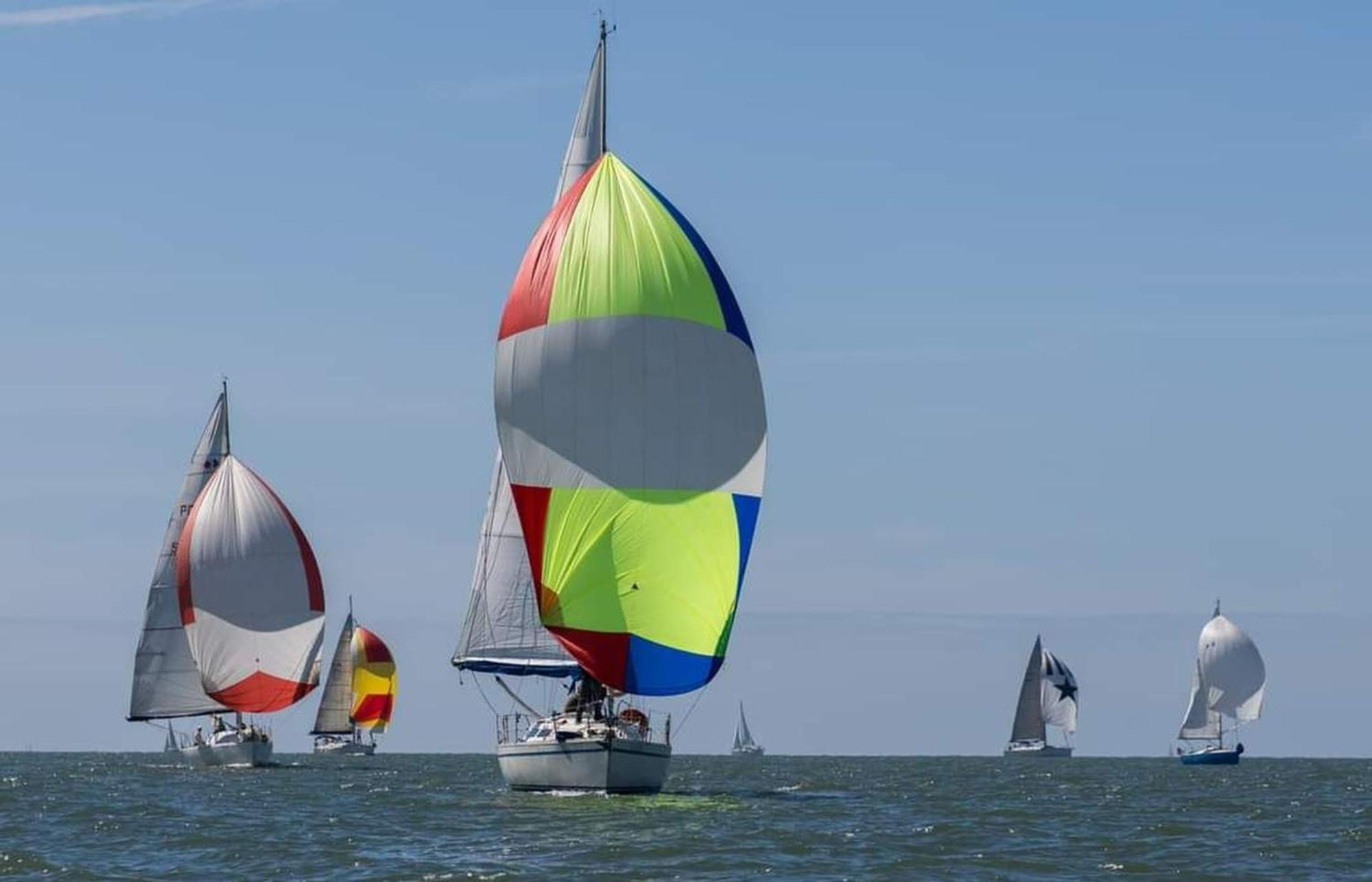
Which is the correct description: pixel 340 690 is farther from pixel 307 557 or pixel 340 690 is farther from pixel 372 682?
pixel 307 557

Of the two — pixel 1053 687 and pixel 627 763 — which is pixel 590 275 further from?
pixel 1053 687

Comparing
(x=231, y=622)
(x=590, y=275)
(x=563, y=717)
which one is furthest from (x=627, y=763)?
(x=231, y=622)

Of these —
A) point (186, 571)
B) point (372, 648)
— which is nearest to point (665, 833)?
point (186, 571)

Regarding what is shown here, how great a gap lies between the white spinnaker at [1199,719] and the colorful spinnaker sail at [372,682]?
147 feet

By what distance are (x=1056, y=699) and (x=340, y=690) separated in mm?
55599

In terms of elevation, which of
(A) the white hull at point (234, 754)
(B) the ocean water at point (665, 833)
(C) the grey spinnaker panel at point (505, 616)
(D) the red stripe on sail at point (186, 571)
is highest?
(D) the red stripe on sail at point (186, 571)

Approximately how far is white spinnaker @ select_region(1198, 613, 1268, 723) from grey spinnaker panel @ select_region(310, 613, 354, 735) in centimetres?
4748

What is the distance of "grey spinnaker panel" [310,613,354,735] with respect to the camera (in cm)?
12106

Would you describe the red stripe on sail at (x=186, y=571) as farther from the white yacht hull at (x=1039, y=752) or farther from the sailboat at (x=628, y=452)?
the white yacht hull at (x=1039, y=752)

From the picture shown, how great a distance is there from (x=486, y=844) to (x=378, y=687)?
81.6 m

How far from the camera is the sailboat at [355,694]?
12119 cm

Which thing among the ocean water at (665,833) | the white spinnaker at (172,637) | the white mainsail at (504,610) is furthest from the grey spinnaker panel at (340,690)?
the white mainsail at (504,610)

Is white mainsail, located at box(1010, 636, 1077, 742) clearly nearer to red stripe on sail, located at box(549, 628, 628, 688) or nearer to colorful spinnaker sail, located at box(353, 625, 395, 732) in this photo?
colorful spinnaker sail, located at box(353, 625, 395, 732)

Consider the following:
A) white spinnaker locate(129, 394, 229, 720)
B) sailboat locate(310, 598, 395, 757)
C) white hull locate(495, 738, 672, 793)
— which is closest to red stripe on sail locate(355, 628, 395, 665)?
sailboat locate(310, 598, 395, 757)
